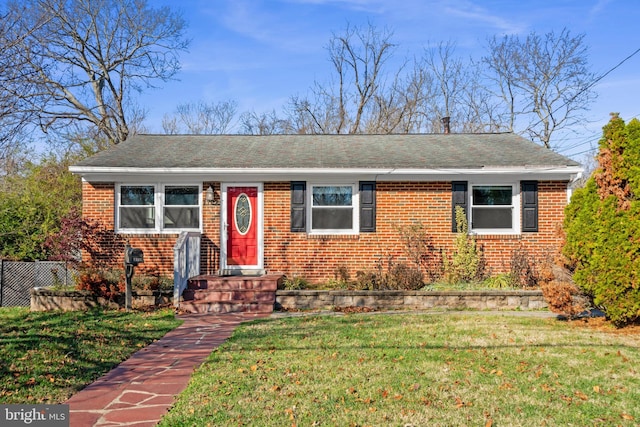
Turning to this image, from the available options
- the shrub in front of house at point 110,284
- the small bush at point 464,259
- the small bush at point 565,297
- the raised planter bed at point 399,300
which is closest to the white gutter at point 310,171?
the small bush at point 464,259

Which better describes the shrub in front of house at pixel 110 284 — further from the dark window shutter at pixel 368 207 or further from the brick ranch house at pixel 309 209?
the dark window shutter at pixel 368 207

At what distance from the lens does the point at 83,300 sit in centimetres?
1001

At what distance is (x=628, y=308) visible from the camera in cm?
727

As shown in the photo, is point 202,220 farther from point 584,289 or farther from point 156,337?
point 584,289

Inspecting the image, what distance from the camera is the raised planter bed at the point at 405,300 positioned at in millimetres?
9805

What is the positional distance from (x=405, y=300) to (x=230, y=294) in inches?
139

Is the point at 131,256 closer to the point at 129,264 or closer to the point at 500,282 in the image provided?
the point at 129,264

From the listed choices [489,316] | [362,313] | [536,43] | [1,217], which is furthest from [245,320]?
[536,43]

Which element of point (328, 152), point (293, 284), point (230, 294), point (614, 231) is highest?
point (328, 152)

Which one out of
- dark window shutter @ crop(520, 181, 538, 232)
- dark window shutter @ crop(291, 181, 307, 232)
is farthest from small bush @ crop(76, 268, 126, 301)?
dark window shutter @ crop(520, 181, 538, 232)

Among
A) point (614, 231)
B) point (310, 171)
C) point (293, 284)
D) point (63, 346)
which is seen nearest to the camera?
point (63, 346)

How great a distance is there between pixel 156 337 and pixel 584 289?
663 cm

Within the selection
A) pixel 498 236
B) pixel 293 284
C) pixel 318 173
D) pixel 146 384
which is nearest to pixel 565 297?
pixel 498 236

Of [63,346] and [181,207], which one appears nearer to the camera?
[63,346]
